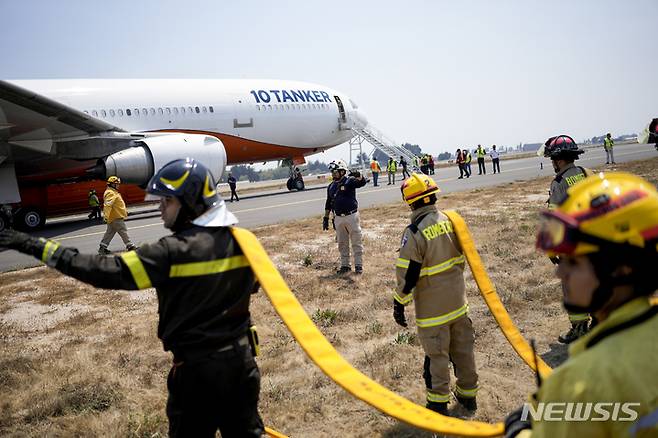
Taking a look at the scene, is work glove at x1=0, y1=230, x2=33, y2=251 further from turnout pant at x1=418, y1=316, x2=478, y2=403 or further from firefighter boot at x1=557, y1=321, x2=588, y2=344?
firefighter boot at x1=557, y1=321, x2=588, y2=344

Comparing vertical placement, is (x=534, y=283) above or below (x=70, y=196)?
below

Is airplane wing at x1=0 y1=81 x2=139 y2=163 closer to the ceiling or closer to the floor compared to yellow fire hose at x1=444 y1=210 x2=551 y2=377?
closer to the ceiling

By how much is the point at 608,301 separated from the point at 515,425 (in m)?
0.68

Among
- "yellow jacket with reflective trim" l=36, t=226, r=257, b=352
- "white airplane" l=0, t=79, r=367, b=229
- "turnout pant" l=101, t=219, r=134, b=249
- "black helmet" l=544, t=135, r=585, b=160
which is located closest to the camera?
"yellow jacket with reflective trim" l=36, t=226, r=257, b=352

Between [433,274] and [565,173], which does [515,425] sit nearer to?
[433,274]

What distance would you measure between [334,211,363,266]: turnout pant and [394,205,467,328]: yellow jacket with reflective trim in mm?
4915

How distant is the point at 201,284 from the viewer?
2705 millimetres

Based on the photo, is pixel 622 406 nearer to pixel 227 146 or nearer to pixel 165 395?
pixel 165 395

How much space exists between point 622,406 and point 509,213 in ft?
45.1

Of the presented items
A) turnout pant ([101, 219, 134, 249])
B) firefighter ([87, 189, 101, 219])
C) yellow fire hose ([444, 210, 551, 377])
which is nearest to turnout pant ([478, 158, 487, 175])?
firefighter ([87, 189, 101, 219])

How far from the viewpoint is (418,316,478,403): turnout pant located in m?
4.22

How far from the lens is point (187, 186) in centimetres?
284

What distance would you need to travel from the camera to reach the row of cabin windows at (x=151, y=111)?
18016 mm

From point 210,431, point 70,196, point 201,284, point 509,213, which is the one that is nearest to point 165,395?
point 210,431
